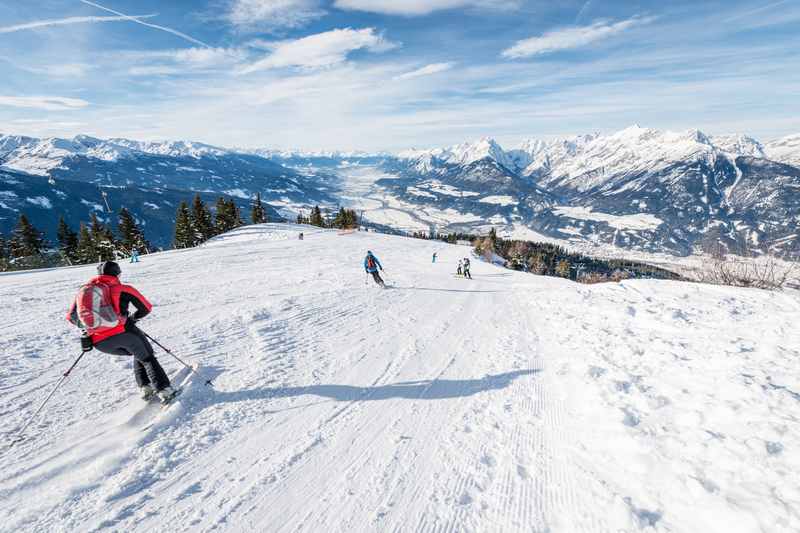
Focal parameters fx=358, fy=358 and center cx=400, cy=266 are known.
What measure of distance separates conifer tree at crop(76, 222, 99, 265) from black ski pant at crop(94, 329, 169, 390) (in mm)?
59989

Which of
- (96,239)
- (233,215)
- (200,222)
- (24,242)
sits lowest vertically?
(24,242)

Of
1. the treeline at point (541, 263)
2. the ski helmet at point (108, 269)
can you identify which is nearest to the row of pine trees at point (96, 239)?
the treeline at point (541, 263)

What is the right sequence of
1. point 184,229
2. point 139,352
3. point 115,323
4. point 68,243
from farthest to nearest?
point 184,229
point 68,243
point 139,352
point 115,323

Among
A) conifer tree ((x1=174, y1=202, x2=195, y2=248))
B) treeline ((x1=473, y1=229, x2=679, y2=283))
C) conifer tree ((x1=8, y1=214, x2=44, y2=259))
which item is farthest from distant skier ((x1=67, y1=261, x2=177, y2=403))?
conifer tree ((x1=8, y1=214, x2=44, y2=259))

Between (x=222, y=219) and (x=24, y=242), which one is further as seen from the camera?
(x=222, y=219)

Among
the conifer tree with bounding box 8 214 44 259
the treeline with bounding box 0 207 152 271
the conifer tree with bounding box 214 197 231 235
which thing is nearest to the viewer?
the conifer tree with bounding box 8 214 44 259

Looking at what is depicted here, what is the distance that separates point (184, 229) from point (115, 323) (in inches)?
2429

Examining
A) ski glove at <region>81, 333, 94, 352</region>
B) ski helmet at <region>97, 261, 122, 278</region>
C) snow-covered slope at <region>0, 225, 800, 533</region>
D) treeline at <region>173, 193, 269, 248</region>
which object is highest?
ski helmet at <region>97, 261, 122, 278</region>

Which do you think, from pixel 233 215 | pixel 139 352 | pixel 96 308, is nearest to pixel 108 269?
pixel 96 308

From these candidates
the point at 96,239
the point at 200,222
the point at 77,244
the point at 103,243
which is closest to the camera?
the point at 103,243

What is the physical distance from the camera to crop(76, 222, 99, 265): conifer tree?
51.3m

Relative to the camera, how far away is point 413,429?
5562 millimetres

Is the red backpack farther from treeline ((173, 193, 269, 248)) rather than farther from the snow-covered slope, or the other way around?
treeline ((173, 193, 269, 248))

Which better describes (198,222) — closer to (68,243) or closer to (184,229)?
(184,229)
